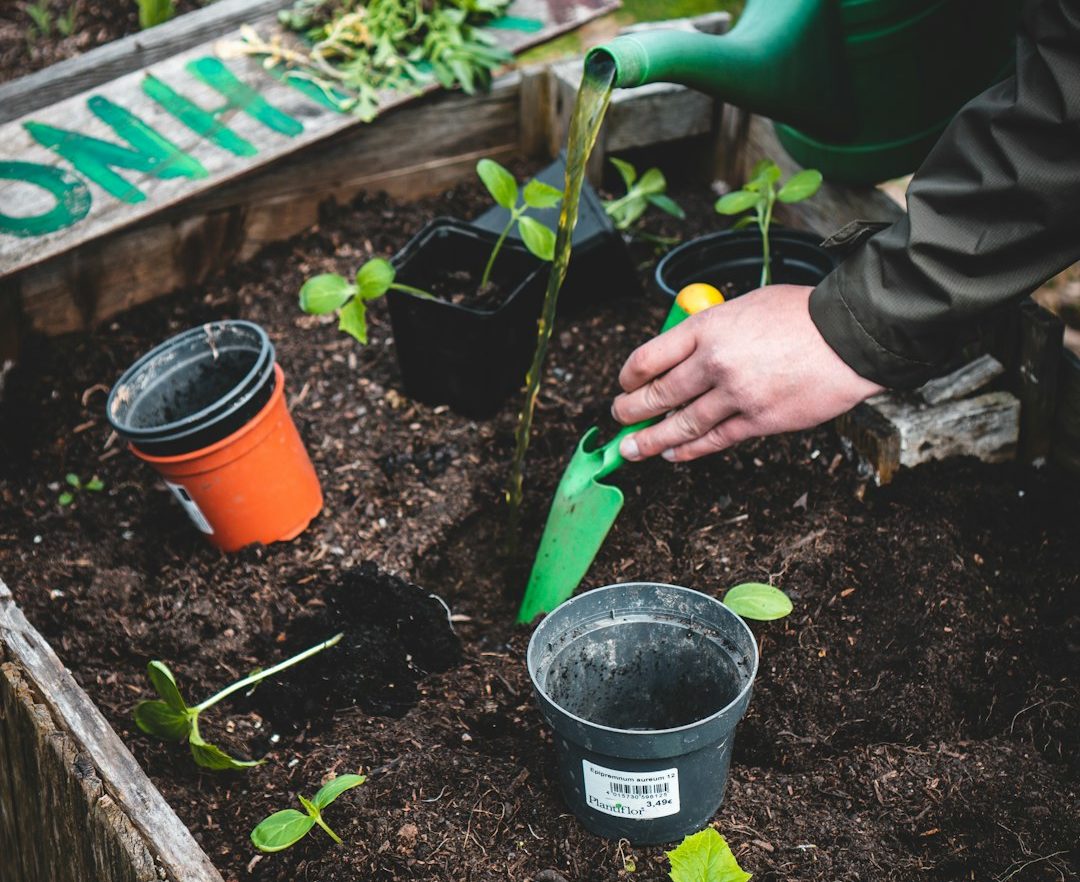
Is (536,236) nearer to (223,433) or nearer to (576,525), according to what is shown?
(576,525)

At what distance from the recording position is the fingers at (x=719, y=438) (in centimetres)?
159

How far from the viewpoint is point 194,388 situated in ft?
6.86

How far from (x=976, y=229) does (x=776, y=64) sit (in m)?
0.69

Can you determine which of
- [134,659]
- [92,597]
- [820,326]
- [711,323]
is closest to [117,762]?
[134,659]

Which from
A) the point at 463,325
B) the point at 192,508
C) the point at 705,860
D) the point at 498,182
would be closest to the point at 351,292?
the point at 463,325

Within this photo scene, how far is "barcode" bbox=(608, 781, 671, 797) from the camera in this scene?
1343 millimetres

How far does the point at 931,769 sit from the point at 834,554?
43cm

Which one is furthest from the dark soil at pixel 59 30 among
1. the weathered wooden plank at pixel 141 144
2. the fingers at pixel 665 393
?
the fingers at pixel 665 393

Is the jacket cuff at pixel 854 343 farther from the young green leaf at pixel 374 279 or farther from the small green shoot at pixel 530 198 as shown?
the young green leaf at pixel 374 279

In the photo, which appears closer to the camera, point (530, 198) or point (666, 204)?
point (530, 198)

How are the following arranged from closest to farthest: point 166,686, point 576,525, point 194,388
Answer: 1. point 166,686
2. point 576,525
3. point 194,388

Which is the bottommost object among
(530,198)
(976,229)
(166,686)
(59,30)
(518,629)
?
(518,629)

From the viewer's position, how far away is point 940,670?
1670 mm

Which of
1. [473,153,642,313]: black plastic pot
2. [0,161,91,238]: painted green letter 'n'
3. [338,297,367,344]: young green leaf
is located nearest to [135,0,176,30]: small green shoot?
[0,161,91,238]: painted green letter 'n'
